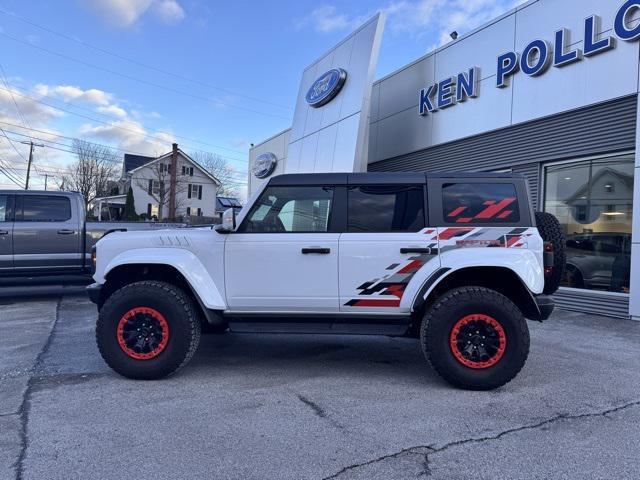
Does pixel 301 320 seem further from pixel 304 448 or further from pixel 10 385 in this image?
pixel 10 385

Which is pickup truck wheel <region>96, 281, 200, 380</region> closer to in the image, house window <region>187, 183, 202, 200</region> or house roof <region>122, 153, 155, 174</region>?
house window <region>187, 183, 202, 200</region>

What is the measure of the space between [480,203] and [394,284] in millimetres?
1123

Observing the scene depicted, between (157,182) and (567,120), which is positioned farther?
(157,182)

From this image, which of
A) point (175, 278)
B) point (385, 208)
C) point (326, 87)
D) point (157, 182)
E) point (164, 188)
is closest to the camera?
point (385, 208)

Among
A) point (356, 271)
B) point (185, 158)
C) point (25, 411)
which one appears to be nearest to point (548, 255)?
point (356, 271)

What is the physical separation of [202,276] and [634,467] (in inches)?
141

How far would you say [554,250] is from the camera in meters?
4.58

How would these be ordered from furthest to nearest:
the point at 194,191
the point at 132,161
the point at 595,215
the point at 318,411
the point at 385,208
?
the point at 132,161
the point at 194,191
the point at 595,215
the point at 385,208
the point at 318,411

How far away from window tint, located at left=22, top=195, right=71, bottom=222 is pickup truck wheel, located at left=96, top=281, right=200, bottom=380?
5499 mm

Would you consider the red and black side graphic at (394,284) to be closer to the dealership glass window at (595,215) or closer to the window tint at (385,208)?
the window tint at (385,208)

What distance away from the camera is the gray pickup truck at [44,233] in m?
8.59

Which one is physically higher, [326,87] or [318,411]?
[326,87]

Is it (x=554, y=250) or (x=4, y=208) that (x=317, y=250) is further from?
(x=4, y=208)

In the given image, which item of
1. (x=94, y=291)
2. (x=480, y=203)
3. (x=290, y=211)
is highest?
(x=480, y=203)
